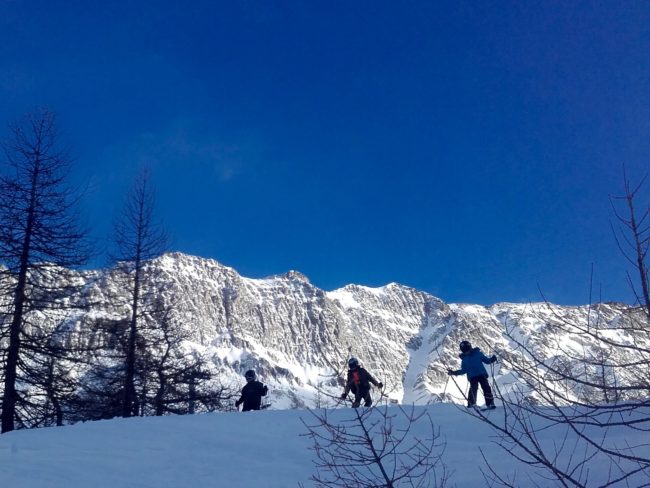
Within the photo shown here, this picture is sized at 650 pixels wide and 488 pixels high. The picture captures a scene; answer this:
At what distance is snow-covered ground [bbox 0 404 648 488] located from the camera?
23.4ft

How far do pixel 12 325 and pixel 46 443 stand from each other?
720 cm

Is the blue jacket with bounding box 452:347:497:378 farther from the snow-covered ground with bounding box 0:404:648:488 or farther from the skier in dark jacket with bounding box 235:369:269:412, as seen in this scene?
the skier in dark jacket with bounding box 235:369:269:412

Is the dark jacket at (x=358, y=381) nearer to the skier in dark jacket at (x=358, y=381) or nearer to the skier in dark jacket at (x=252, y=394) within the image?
the skier in dark jacket at (x=358, y=381)

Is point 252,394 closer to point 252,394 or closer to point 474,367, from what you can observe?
point 252,394

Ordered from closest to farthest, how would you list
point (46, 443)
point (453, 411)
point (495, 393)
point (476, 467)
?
point (495, 393)
point (476, 467)
point (46, 443)
point (453, 411)

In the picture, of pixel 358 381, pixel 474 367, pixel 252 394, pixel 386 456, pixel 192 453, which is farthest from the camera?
pixel 252 394

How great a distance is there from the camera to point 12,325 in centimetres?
1484

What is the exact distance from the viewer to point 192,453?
8641 millimetres

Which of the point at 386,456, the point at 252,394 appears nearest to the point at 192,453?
the point at 386,456

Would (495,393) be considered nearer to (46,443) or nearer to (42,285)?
(46,443)

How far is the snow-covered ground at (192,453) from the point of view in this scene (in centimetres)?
714

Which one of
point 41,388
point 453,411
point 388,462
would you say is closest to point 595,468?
point 388,462

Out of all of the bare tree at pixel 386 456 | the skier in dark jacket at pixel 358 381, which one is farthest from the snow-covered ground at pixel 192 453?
the skier in dark jacket at pixel 358 381

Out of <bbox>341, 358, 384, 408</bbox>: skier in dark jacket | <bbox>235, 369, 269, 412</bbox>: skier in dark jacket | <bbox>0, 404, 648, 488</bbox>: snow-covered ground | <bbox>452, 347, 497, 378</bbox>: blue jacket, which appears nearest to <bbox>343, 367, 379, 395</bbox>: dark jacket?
<bbox>341, 358, 384, 408</bbox>: skier in dark jacket
